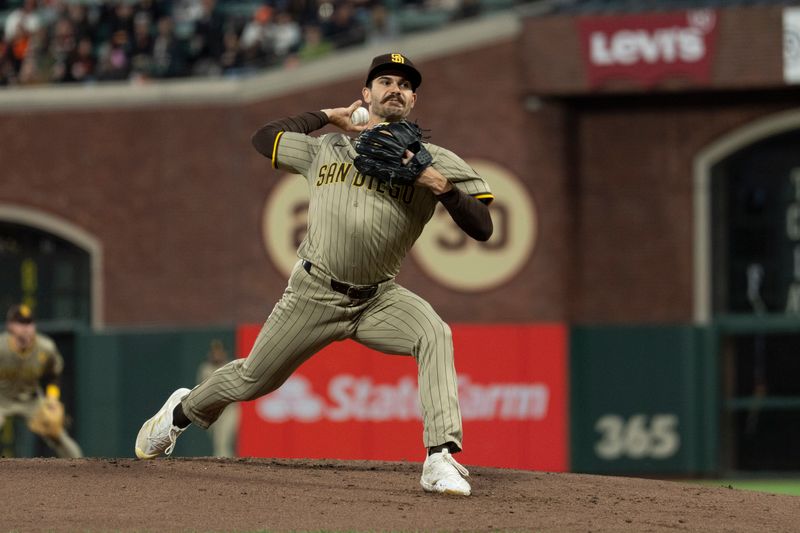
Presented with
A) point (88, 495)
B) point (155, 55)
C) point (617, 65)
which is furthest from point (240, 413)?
point (88, 495)

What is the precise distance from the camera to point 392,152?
23.7 feet

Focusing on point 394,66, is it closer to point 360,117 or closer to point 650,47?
point 360,117

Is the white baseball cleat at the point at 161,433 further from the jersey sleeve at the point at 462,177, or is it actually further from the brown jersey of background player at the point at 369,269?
the jersey sleeve at the point at 462,177

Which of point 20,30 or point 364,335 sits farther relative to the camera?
point 20,30

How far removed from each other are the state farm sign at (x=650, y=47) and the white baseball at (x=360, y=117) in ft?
34.9

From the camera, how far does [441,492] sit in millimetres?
7512

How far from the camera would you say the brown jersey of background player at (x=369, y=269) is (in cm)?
750

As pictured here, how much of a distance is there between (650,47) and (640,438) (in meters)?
4.77

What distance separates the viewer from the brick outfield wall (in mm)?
18438

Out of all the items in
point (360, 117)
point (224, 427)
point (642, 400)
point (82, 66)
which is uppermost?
point (82, 66)

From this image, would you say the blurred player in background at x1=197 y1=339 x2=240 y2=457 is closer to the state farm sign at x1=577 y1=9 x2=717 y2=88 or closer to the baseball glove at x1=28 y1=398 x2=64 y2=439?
the baseball glove at x1=28 y1=398 x2=64 y2=439

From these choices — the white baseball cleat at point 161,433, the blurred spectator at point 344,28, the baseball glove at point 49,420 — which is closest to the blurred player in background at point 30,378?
the baseball glove at point 49,420

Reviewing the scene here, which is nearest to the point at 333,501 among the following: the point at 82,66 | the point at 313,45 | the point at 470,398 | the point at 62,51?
the point at 470,398

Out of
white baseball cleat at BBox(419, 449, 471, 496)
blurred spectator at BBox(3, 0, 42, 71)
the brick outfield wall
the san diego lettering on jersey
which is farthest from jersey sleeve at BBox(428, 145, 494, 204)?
blurred spectator at BBox(3, 0, 42, 71)
